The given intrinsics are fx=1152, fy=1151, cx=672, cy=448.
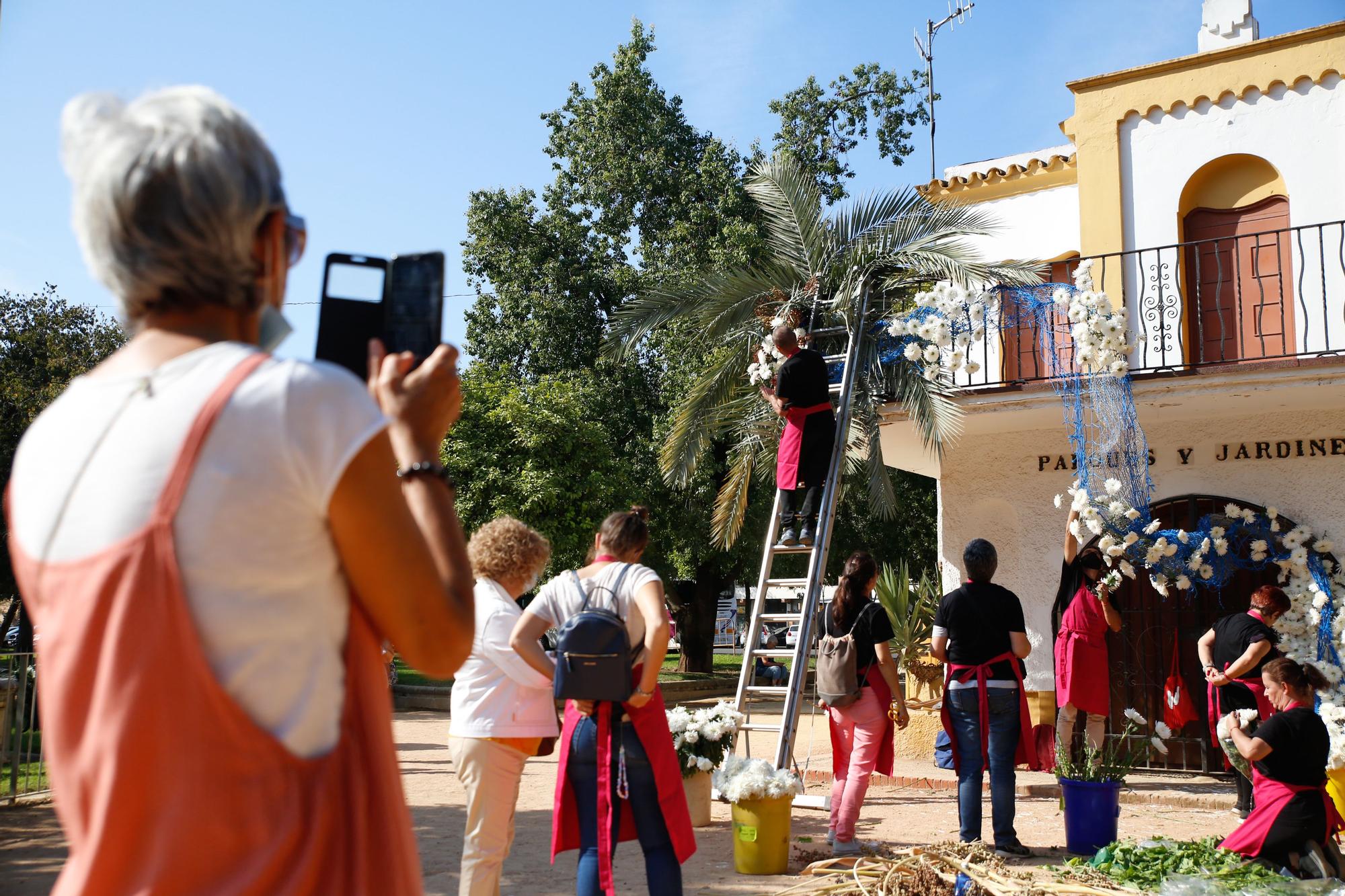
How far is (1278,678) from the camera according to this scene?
629 centimetres

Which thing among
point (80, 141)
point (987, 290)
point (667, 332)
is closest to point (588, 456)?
point (667, 332)

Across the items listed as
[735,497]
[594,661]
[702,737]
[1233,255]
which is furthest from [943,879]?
[1233,255]

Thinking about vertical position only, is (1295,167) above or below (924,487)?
above

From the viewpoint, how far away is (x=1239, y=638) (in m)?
8.15

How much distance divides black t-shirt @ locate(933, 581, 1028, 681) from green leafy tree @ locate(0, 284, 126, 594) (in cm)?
2049

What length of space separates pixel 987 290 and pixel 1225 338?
3.17 metres

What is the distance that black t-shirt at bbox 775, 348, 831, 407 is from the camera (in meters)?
9.73

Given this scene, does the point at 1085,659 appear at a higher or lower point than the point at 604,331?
lower

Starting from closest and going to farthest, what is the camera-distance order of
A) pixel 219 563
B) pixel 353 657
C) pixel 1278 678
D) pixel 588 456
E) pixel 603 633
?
pixel 219 563 < pixel 353 657 < pixel 603 633 < pixel 1278 678 < pixel 588 456

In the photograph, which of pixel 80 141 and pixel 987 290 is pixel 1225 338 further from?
pixel 80 141

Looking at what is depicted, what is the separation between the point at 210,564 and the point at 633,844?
308 inches

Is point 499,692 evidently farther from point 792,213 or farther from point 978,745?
point 792,213

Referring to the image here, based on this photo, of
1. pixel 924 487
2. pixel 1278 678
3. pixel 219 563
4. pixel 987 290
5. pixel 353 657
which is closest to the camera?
pixel 219 563

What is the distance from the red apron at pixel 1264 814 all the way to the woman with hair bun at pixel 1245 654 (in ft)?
6.48
